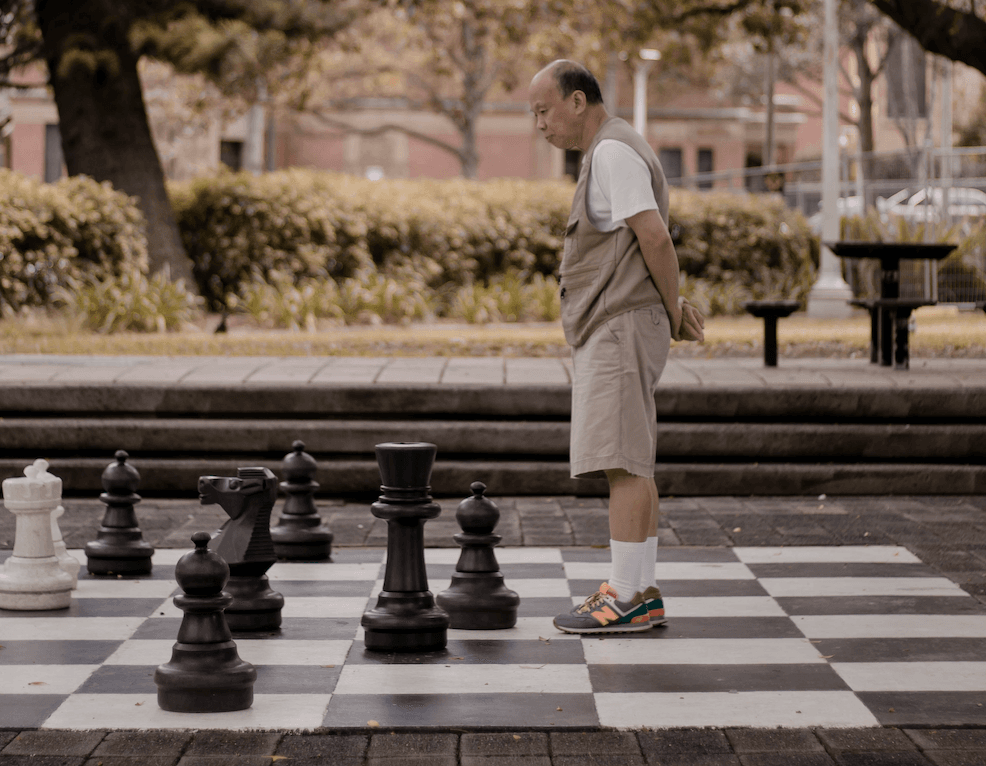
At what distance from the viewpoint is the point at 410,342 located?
10.2 metres

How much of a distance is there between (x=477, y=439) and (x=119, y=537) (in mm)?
2371

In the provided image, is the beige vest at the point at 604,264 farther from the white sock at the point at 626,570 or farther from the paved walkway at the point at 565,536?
the paved walkway at the point at 565,536

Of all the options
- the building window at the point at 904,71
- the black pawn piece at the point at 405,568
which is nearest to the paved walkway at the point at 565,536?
the black pawn piece at the point at 405,568

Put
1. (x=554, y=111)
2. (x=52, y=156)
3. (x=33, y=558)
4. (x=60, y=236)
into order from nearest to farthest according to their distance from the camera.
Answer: (x=554, y=111) → (x=33, y=558) → (x=60, y=236) → (x=52, y=156)

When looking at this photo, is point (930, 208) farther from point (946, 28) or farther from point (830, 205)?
point (946, 28)

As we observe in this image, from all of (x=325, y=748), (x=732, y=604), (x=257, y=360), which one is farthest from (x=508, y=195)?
(x=325, y=748)

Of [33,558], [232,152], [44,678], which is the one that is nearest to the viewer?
[44,678]

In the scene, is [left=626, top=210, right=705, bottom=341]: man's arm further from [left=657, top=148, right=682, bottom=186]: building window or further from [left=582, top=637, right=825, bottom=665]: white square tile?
[left=657, top=148, right=682, bottom=186]: building window


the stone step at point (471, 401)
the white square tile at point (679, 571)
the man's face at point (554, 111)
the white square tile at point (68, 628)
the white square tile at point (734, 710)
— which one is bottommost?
the white square tile at point (734, 710)

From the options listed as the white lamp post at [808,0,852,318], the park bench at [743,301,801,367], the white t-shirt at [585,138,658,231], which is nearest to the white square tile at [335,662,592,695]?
the white t-shirt at [585,138,658,231]

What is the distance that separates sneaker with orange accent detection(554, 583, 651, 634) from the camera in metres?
4.36

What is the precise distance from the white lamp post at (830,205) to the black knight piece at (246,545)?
10.6 meters

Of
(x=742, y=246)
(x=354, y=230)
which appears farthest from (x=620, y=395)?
(x=742, y=246)

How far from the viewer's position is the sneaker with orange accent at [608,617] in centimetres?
436
